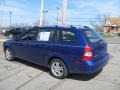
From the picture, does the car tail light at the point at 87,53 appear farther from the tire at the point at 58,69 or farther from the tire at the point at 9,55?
the tire at the point at 9,55

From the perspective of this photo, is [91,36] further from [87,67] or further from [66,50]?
[87,67]

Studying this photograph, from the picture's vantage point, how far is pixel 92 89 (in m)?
6.41

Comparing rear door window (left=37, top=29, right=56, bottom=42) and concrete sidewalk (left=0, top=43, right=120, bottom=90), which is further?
rear door window (left=37, top=29, right=56, bottom=42)

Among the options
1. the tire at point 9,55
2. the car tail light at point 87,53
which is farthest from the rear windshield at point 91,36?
the tire at point 9,55

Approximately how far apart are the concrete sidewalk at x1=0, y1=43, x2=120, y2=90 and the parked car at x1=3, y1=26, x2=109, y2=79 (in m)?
0.36

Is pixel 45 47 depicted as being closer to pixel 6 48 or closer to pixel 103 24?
pixel 6 48

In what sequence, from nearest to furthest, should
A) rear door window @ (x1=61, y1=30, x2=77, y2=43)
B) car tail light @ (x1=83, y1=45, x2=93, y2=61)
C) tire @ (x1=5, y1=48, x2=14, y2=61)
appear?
car tail light @ (x1=83, y1=45, x2=93, y2=61), rear door window @ (x1=61, y1=30, x2=77, y2=43), tire @ (x1=5, y1=48, x2=14, y2=61)

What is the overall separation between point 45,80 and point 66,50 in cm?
116

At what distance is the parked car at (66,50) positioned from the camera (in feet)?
22.5

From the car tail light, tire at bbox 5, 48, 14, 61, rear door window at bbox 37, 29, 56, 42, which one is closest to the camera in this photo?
the car tail light

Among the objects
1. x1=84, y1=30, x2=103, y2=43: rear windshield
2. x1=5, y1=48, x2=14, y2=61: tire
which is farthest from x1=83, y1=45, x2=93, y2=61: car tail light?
x1=5, y1=48, x2=14, y2=61: tire

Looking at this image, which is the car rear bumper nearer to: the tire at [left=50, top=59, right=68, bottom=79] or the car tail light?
the car tail light

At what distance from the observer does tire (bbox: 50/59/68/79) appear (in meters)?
7.34

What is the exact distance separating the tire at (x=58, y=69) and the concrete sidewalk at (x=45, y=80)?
162 millimetres
